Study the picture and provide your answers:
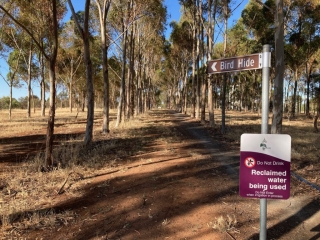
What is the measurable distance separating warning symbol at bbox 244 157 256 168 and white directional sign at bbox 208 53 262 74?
0.99 meters

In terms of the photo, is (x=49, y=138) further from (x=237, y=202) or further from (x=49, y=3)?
(x=237, y=202)

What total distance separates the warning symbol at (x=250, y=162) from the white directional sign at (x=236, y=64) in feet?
3.23

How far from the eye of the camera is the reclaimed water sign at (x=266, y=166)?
2604 mm

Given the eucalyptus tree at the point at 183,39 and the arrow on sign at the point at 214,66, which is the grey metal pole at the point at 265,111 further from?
the eucalyptus tree at the point at 183,39

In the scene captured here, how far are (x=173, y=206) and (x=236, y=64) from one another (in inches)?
112

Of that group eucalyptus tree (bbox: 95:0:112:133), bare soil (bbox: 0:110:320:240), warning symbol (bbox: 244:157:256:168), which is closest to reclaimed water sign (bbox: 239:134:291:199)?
warning symbol (bbox: 244:157:256:168)

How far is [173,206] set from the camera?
16.0ft

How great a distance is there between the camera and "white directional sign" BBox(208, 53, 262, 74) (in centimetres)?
295

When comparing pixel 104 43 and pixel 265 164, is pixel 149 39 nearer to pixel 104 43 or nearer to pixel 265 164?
pixel 104 43

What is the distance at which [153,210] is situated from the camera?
15.7 ft

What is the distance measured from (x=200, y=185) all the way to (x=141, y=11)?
1713cm

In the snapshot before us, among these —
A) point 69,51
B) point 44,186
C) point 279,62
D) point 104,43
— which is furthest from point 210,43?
point 69,51

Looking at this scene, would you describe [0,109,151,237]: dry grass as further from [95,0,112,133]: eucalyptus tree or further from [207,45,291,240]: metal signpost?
[95,0,112,133]: eucalyptus tree

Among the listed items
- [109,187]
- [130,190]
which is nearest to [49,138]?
[109,187]
